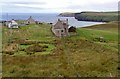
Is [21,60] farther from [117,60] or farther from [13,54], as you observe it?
[117,60]

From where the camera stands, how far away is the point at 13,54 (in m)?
32.6

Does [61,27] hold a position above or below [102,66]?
above

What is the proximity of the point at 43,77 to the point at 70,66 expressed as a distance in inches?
196

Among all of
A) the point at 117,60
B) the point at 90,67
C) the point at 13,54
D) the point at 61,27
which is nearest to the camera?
the point at 90,67

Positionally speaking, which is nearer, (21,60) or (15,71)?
(15,71)

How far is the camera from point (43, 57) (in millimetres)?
29828

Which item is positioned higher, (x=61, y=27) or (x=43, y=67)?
(x=61, y=27)

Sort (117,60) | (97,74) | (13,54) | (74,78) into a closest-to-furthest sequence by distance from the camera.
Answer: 1. (74,78)
2. (97,74)
3. (117,60)
4. (13,54)

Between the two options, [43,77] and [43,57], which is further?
[43,57]

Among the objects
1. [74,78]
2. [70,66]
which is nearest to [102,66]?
[70,66]

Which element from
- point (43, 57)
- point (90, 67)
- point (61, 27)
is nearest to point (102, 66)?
point (90, 67)

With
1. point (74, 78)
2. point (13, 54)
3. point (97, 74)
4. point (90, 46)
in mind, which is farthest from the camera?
point (90, 46)

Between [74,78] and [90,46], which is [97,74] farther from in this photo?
[90,46]

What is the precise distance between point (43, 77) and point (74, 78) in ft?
8.22
